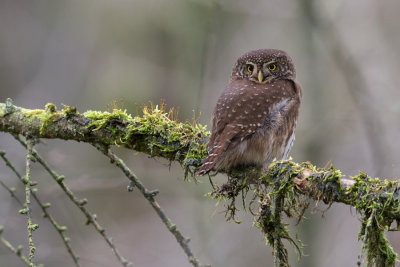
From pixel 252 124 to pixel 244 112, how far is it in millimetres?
114

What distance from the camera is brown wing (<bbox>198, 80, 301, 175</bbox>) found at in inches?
142

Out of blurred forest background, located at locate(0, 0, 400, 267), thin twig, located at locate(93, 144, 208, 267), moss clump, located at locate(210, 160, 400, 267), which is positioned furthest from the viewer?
blurred forest background, located at locate(0, 0, 400, 267)

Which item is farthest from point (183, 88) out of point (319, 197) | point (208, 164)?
point (319, 197)

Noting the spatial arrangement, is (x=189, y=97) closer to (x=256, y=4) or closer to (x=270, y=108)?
(x=256, y=4)

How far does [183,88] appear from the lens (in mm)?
9828

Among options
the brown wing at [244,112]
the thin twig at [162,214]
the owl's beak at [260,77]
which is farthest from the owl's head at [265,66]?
the thin twig at [162,214]

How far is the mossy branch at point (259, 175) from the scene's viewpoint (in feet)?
9.09

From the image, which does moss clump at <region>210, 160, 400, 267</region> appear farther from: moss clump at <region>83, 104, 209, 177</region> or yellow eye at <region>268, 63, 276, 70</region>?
yellow eye at <region>268, 63, 276, 70</region>

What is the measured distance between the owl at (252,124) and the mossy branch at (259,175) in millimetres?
129

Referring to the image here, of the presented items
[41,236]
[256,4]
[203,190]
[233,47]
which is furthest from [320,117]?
[41,236]

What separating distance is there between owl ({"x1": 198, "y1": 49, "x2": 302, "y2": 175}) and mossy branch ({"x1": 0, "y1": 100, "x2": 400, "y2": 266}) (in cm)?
13

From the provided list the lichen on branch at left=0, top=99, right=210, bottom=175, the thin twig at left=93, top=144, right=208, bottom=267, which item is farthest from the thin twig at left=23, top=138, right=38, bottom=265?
the thin twig at left=93, top=144, right=208, bottom=267

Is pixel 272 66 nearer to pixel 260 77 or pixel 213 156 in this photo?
pixel 260 77

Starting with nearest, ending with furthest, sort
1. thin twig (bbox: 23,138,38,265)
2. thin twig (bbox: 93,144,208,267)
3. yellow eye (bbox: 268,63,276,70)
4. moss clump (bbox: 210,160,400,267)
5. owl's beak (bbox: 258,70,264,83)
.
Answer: thin twig (bbox: 23,138,38,265) < thin twig (bbox: 93,144,208,267) < moss clump (bbox: 210,160,400,267) < owl's beak (bbox: 258,70,264,83) < yellow eye (bbox: 268,63,276,70)
